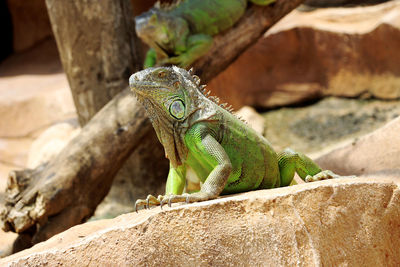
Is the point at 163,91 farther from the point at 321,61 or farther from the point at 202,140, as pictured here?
the point at 321,61

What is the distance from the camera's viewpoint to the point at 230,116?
341 cm

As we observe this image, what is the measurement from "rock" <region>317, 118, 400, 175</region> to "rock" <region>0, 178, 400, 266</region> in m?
1.56

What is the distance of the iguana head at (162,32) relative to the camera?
588cm

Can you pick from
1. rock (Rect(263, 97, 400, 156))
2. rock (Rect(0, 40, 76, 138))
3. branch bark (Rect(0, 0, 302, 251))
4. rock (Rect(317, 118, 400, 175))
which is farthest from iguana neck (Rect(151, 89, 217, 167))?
rock (Rect(0, 40, 76, 138))

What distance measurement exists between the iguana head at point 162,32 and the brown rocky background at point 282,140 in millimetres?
1662

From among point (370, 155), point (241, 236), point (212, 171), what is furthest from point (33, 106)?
point (241, 236)

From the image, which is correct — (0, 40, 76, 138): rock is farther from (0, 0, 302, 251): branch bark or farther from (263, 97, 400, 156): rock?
(0, 0, 302, 251): branch bark

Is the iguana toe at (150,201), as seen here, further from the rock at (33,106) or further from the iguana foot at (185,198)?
the rock at (33,106)

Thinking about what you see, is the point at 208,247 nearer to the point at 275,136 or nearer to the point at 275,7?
the point at 275,7

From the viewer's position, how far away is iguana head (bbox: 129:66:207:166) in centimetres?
314

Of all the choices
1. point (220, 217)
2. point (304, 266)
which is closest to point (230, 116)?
point (220, 217)

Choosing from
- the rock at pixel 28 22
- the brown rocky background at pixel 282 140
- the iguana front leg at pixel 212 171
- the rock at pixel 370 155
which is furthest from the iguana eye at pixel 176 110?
the rock at pixel 28 22

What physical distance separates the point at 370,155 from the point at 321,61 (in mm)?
5257

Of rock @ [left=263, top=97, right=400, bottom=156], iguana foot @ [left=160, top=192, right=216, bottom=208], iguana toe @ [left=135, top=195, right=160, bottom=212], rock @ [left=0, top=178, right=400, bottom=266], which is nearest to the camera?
rock @ [left=0, top=178, right=400, bottom=266]
